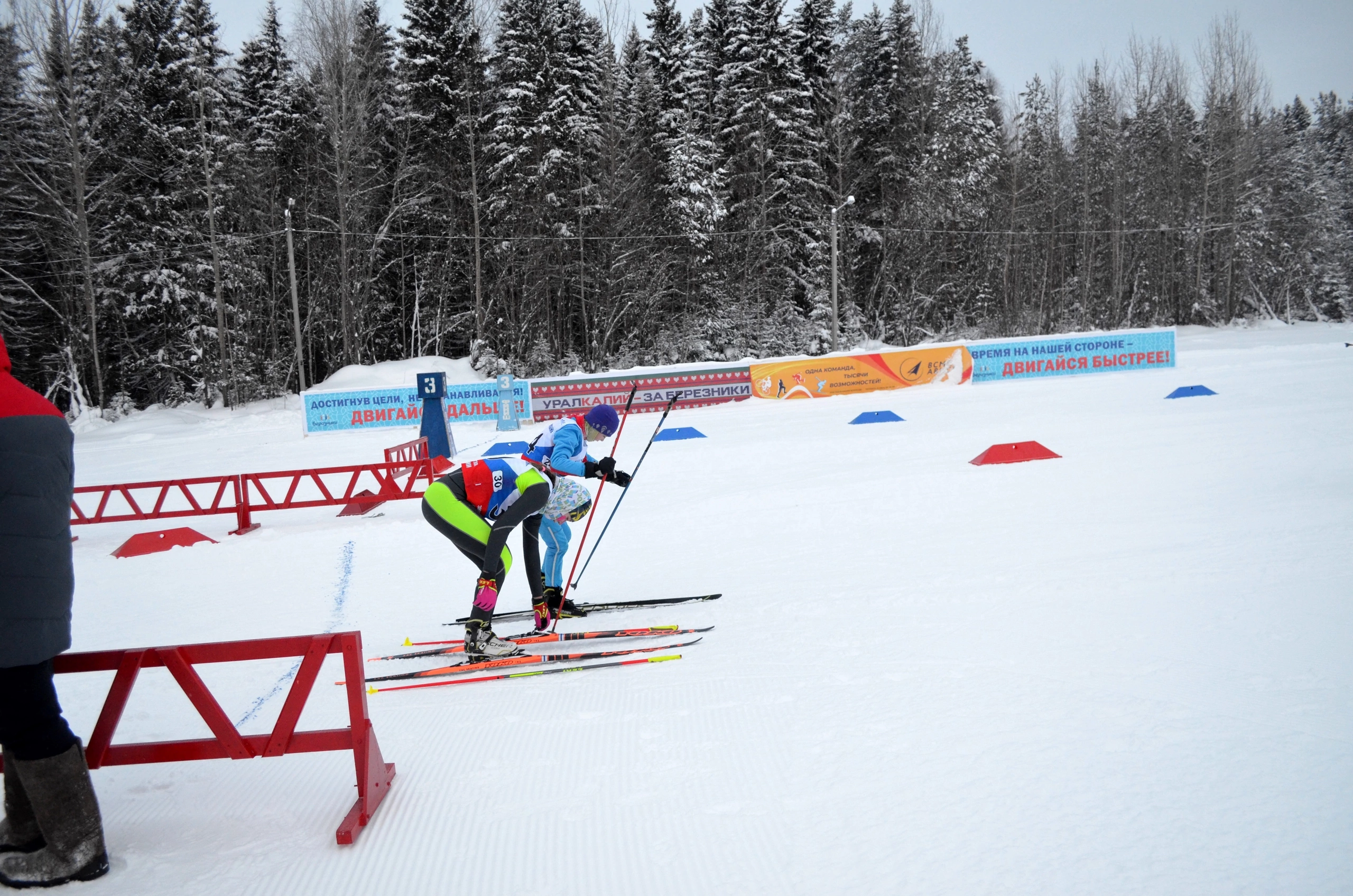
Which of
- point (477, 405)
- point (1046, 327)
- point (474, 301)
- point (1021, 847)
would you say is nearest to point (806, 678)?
point (1021, 847)

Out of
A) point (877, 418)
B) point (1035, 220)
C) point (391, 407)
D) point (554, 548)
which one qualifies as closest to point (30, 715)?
point (554, 548)

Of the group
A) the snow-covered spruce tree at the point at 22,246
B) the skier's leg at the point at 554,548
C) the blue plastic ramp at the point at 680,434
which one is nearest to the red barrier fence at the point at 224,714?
the skier's leg at the point at 554,548

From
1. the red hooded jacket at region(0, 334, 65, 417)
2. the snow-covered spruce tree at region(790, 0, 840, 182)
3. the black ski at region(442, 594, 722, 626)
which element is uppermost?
the snow-covered spruce tree at region(790, 0, 840, 182)

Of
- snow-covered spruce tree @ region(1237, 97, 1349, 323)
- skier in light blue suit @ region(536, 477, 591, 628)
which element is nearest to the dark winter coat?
skier in light blue suit @ region(536, 477, 591, 628)

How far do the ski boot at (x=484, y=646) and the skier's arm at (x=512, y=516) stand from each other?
11.6 inches

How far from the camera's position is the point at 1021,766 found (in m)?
3.19

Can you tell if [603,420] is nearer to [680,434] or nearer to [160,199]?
[680,434]

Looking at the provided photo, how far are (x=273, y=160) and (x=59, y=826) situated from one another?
127 feet

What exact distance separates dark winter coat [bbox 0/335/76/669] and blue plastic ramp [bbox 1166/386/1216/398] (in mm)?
18793

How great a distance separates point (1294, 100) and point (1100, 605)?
87212 mm

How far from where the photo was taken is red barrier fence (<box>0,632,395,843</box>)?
9.95ft

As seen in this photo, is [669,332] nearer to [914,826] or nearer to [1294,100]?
[914,826]

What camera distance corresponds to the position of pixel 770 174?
37.8 metres

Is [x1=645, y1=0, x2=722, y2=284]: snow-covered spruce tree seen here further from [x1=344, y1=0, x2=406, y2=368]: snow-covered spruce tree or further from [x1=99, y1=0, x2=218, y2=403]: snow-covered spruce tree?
[x1=99, y1=0, x2=218, y2=403]: snow-covered spruce tree
